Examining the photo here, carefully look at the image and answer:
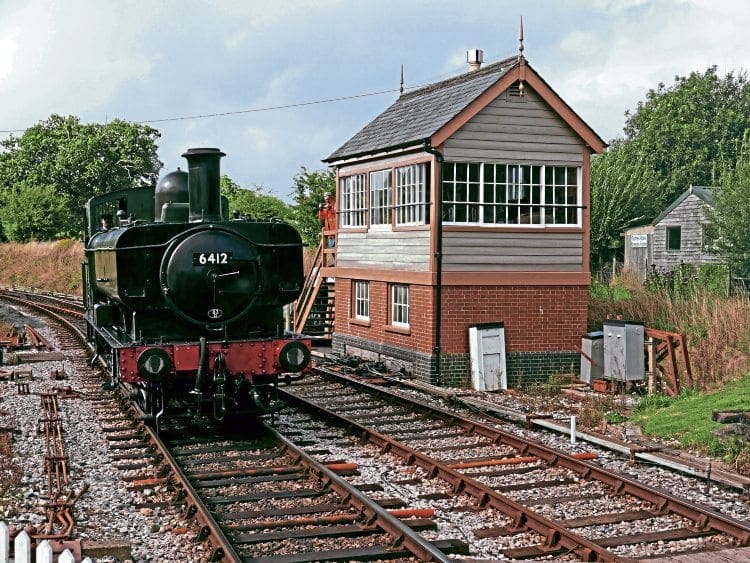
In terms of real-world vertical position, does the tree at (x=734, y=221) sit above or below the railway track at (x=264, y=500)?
above

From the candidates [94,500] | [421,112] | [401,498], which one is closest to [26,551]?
[94,500]

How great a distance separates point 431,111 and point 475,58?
218 centimetres

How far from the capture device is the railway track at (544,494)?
6625 mm

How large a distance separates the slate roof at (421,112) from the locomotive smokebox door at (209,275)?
570 centimetres

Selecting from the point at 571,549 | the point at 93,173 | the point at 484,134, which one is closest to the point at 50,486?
the point at 571,549

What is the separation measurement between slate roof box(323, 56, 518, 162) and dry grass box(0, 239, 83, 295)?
24.1 metres

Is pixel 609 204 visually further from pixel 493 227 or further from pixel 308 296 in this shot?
pixel 493 227

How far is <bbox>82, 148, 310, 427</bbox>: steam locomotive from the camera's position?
392 inches

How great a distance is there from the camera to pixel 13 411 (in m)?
12.0

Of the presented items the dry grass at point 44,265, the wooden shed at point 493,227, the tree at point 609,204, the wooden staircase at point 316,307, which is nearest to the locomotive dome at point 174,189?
the wooden shed at point 493,227

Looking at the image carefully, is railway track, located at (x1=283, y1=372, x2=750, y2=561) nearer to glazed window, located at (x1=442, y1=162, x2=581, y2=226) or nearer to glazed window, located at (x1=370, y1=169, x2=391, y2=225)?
glazed window, located at (x1=442, y1=162, x2=581, y2=226)

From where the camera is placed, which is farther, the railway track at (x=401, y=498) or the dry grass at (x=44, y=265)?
the dry grass at (x=44, y=265)

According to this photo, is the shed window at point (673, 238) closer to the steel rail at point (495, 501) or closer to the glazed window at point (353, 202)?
the glazed window at point (353, 202)

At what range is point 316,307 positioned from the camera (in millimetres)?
22344
